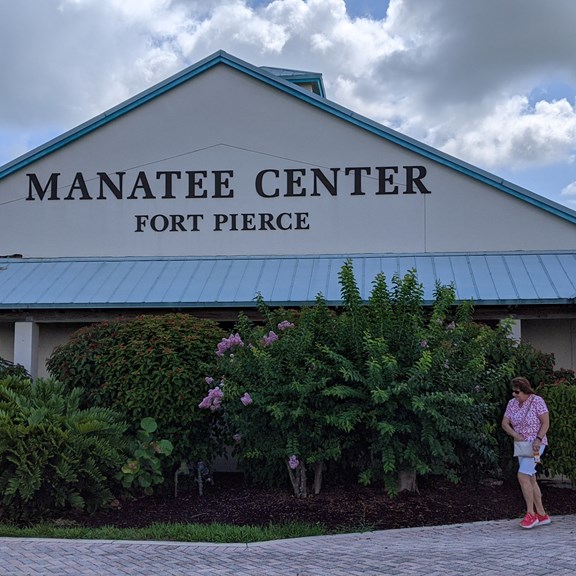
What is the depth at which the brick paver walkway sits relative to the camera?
21.5 ft

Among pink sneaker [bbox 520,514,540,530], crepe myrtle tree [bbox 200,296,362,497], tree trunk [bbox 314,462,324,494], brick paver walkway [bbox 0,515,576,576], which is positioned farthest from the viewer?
tree trunk [bbox 314,462,324,494]

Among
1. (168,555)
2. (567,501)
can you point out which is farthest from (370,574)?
(567,501)

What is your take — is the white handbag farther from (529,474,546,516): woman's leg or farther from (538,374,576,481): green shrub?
(538,374,576,481): green shrub

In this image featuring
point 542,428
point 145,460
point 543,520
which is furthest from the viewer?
point 145,460

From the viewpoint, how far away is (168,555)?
7.20 meters

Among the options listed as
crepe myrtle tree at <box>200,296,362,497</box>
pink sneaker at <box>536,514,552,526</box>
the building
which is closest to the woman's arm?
pink sneaker at <box>536,514,552,526</box>

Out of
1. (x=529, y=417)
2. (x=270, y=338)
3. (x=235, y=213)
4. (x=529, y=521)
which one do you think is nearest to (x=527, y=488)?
(x=529, y=521)

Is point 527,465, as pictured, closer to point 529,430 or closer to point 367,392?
point 529,430

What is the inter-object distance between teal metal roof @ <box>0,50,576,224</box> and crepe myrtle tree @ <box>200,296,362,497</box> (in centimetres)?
521

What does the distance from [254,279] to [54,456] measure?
5.22m

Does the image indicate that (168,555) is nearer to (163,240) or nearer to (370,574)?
(370,574)

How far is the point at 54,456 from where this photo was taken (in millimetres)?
9000

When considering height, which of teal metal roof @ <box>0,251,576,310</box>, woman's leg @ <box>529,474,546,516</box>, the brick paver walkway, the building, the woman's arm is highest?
the building

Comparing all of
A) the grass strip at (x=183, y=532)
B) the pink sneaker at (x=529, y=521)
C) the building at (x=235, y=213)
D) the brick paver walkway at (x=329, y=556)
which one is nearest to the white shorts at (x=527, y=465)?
the pink sneaker at (x=529, y=521)
